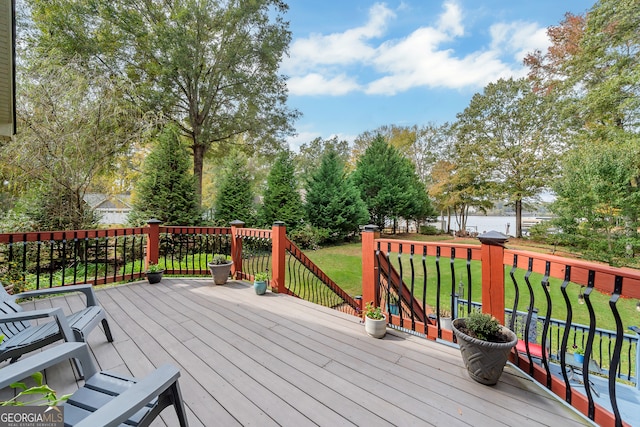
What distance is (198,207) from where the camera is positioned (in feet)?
30.5

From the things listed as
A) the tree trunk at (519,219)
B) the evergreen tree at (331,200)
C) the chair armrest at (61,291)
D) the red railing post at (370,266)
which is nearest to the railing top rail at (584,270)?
the red railing post at (370,266)

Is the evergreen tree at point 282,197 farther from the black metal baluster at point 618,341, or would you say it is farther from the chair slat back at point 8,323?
the black metal baluster at point 618,341

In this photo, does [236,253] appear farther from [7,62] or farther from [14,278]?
[7,62]

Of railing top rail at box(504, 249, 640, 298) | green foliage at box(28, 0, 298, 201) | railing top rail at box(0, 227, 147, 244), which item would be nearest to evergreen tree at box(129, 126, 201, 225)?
green foliage at box(28, 0, 298, 201)

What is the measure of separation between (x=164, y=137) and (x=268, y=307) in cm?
751

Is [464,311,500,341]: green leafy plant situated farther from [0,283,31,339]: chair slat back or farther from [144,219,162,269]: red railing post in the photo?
[144,219,162,269]: red railing post

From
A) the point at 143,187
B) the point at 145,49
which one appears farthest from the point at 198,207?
the point at 145,49

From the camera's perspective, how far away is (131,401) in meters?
1.03

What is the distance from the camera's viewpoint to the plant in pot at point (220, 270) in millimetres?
4469

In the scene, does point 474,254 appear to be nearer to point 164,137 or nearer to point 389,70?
point 164,137

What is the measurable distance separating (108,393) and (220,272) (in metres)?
3.15

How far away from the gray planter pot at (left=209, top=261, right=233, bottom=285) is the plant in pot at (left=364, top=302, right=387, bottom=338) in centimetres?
275

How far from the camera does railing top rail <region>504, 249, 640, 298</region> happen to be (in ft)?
4.58

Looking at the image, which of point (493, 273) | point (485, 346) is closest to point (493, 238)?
point (493, 273)
